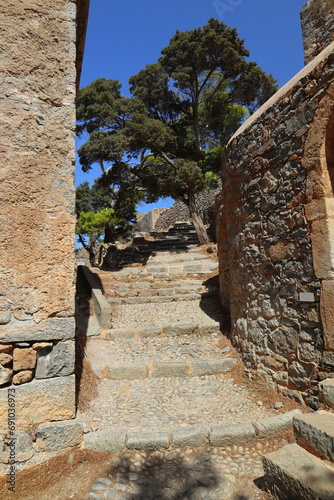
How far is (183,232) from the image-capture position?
1780 cm

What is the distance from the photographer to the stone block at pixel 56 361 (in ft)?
9.22

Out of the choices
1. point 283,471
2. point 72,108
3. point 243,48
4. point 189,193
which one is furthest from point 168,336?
point 243,48

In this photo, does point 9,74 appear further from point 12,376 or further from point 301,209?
point 301,209

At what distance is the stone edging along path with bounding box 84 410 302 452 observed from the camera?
2.84m

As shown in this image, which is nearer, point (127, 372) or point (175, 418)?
point (175, 418)

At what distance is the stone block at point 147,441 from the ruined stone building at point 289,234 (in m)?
1.45

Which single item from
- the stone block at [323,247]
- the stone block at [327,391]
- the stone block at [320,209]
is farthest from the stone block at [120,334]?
the stone block at [320,209]

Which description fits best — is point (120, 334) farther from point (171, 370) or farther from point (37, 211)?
point (37, 211)

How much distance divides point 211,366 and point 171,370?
0.54 meters

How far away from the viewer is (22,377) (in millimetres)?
2736

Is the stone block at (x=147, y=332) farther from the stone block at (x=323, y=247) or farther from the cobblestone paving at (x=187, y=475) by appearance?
the stone block at (x=323, y=247)

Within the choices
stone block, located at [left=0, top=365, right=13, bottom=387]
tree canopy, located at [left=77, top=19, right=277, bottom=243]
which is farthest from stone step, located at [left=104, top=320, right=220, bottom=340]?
tree canopy, located at [left=77, top=19, right=277, bottom=243]

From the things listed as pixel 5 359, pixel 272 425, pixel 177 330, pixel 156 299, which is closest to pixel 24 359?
pixel 5 359

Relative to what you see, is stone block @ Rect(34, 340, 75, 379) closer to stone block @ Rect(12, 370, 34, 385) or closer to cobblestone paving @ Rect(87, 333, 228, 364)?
stone block @ Rect(12, 370, 34, 385)
